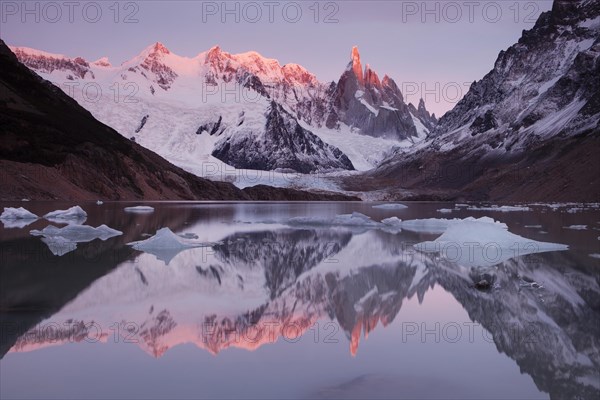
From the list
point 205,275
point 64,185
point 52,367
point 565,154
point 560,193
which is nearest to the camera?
point 52,367

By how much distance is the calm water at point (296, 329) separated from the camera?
8.20 meters

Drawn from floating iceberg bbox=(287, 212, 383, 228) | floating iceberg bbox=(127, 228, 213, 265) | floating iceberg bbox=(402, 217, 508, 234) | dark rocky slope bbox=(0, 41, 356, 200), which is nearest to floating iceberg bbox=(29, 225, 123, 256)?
floating iceberg bbox=(127, 228, 213, 265)

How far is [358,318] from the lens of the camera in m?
12.4

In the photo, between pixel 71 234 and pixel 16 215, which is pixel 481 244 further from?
pixel 16 215

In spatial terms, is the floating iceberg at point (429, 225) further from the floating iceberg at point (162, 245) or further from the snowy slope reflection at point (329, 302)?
the floating iceberg at point (162, 245)

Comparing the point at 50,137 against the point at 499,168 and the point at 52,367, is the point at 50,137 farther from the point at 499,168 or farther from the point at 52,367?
the point at 499,168

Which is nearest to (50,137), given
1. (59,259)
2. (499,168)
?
(59,259)

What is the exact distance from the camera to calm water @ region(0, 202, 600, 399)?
8195mm

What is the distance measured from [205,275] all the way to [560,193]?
11667 cm

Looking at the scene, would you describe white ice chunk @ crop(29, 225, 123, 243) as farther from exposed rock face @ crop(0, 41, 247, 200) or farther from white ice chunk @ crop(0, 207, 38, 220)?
exposed rock face @ crop(0, 41, 247, 200)

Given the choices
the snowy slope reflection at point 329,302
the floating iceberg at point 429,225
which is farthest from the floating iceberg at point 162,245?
the floating iceberg at point 429,225

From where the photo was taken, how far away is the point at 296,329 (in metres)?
11.3

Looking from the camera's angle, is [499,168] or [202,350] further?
[499,168]

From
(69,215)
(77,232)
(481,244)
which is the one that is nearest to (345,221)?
(69,215)
